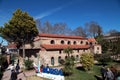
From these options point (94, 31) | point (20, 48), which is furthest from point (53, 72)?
point (94, 31)

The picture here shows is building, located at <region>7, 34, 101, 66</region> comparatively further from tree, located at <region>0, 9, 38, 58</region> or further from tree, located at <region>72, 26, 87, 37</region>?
tree, located at <region>72, 26, 87, 37</region>

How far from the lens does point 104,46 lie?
180 ft

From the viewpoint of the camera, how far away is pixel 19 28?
3169cm

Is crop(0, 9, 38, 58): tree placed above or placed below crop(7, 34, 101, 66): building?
above

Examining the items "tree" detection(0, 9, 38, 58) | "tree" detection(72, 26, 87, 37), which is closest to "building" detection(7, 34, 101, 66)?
"tree" detection(0, 9, 38, 58)

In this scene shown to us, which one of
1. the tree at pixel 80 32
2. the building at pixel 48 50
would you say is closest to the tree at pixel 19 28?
the building at pixel 48 50

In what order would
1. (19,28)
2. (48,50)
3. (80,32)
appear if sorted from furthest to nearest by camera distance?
(80,32) → (48,50) → (19,28)

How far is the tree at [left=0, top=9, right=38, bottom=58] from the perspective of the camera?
104 ft

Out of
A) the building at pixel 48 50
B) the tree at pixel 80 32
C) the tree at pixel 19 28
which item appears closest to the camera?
the tree at pixel 19 28

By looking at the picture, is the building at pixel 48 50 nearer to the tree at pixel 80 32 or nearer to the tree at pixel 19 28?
the tree at pixel 19 28

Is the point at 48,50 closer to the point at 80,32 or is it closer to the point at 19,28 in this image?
the point at 19,28

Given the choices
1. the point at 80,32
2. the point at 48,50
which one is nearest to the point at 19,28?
the point at 48,50

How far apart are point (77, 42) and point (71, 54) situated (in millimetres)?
6926

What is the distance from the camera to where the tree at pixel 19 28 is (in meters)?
31.6
